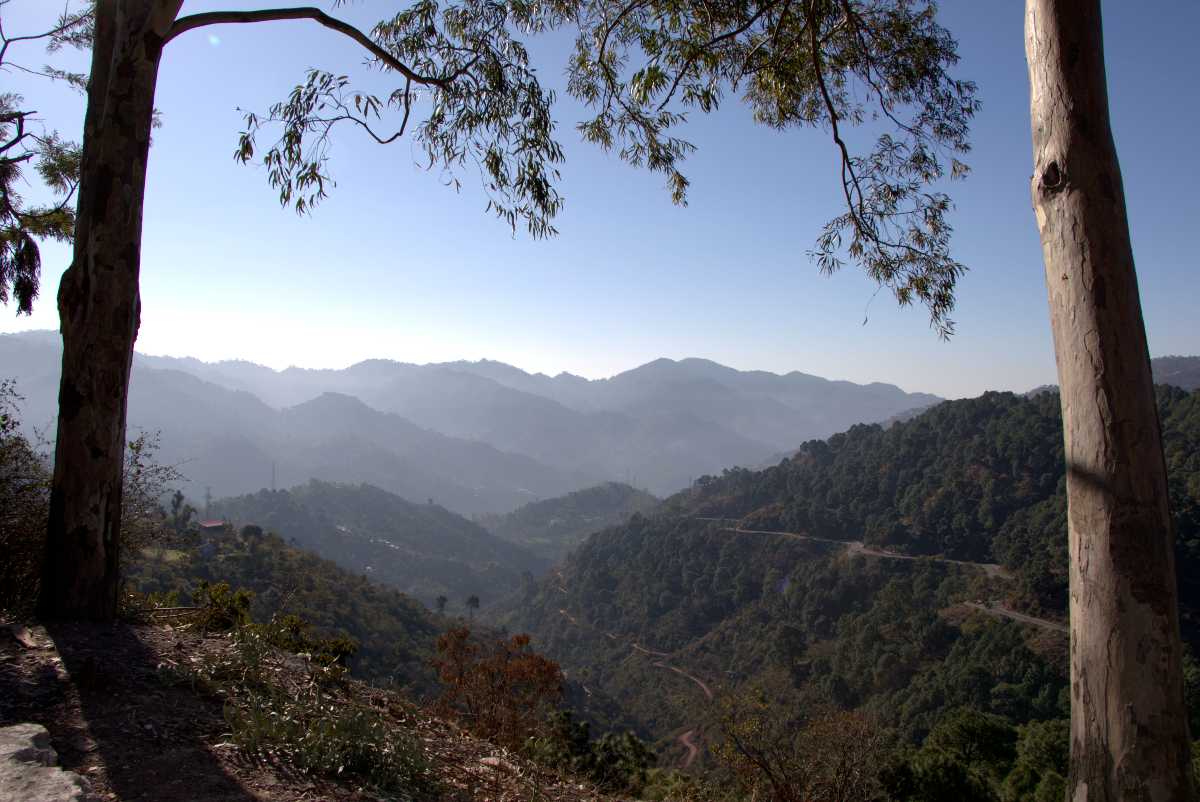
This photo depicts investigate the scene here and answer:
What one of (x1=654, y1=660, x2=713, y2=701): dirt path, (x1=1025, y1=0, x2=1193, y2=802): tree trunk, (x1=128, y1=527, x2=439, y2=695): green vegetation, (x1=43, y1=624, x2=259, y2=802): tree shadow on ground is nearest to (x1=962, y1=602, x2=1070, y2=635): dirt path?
(x1=654, y1=660, x2=713, y2=701): dirt path

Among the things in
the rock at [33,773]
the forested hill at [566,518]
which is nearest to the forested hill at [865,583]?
the rock at [33,773]

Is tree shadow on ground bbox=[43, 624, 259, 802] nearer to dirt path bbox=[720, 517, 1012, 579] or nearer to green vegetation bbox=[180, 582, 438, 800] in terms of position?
green vegetation bbox=[180, 582, 438, 800]

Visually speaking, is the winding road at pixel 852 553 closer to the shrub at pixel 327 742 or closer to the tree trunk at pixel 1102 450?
the shrub at pixel 327 742

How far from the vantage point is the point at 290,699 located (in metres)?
2.69

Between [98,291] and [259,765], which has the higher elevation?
[98,291]

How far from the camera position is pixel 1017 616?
97.8 ft

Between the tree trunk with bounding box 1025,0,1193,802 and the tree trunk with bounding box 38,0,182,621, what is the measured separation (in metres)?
4.05

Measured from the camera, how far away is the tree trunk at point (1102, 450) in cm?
187

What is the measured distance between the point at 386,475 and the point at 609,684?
127717 millimetres

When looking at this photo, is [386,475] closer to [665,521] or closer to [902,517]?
[665,521]

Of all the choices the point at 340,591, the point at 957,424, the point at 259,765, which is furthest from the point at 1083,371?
the point at 957,424

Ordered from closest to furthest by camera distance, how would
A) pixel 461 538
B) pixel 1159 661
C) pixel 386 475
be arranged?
1. pixel 1159 661
2. pixel 461 538
3. pixel 386 475

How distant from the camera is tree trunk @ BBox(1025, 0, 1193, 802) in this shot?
1.87m

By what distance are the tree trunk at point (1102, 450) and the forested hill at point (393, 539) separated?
225ft
